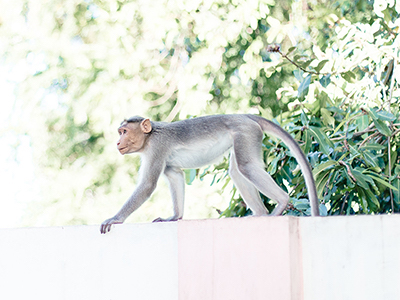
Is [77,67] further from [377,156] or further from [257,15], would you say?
[377,156]

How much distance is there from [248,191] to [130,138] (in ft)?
2.74

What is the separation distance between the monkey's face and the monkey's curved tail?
77cm

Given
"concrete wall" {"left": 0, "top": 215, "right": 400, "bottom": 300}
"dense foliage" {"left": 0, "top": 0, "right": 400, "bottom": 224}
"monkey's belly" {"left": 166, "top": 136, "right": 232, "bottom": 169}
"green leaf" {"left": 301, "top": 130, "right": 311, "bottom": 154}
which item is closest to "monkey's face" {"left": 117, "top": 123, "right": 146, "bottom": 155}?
"monkey's belly" {"left": 166, "top": 136, "right": 232, "bottom": 169}

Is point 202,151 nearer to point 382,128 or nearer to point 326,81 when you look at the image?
point 382,128

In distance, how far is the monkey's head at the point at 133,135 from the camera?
11.7 feet

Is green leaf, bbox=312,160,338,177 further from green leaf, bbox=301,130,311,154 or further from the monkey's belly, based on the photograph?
the monkey's belly

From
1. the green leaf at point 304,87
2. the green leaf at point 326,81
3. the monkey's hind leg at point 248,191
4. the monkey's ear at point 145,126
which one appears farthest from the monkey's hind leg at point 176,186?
the green leaf at point 326,81

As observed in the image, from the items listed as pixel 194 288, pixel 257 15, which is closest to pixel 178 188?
pixel 194 288

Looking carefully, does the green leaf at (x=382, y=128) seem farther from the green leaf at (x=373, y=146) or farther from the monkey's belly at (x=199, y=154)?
the monkey's belly at (x=199, y=154)

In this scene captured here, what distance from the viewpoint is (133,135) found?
357cm

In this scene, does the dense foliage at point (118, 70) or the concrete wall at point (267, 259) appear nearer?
the concrete wall at point (267, 259)

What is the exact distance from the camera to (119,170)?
23.6ft

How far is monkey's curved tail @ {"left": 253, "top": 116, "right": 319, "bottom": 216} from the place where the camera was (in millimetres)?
2923

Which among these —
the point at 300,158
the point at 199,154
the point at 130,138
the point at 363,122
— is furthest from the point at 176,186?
the point at 363,122
